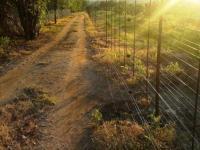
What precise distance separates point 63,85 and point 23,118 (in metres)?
3.82

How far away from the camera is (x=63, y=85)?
1498cm

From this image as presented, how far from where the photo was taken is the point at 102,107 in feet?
39.9

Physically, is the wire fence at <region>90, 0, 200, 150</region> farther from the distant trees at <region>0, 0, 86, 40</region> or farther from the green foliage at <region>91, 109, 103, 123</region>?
the distant trees at <region>0, 0, 86, 40</region>

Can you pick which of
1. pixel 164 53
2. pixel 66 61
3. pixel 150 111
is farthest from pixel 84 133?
pixel 164 53

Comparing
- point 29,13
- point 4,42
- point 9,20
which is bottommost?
point 4,42

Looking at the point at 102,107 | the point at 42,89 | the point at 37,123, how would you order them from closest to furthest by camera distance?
the point at 37,123 → the point at 102,107 → the point at 42,89

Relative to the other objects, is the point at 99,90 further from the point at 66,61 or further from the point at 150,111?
the point at 66,61

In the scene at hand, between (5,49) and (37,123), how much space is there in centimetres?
1232

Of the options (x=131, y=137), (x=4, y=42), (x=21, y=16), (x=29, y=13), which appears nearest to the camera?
(x=131, y=137)

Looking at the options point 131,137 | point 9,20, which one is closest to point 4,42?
point 9,20

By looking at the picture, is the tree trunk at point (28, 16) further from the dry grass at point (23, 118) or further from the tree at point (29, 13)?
the dry grass at point (23, 118)

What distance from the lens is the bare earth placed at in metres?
10.4

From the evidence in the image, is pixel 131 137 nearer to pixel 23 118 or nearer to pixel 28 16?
pixel 23 118

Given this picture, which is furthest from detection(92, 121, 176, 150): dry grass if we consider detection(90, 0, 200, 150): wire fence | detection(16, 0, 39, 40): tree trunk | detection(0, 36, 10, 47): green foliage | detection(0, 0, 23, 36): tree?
detection(16, 0, 39, 40): tree trunk
